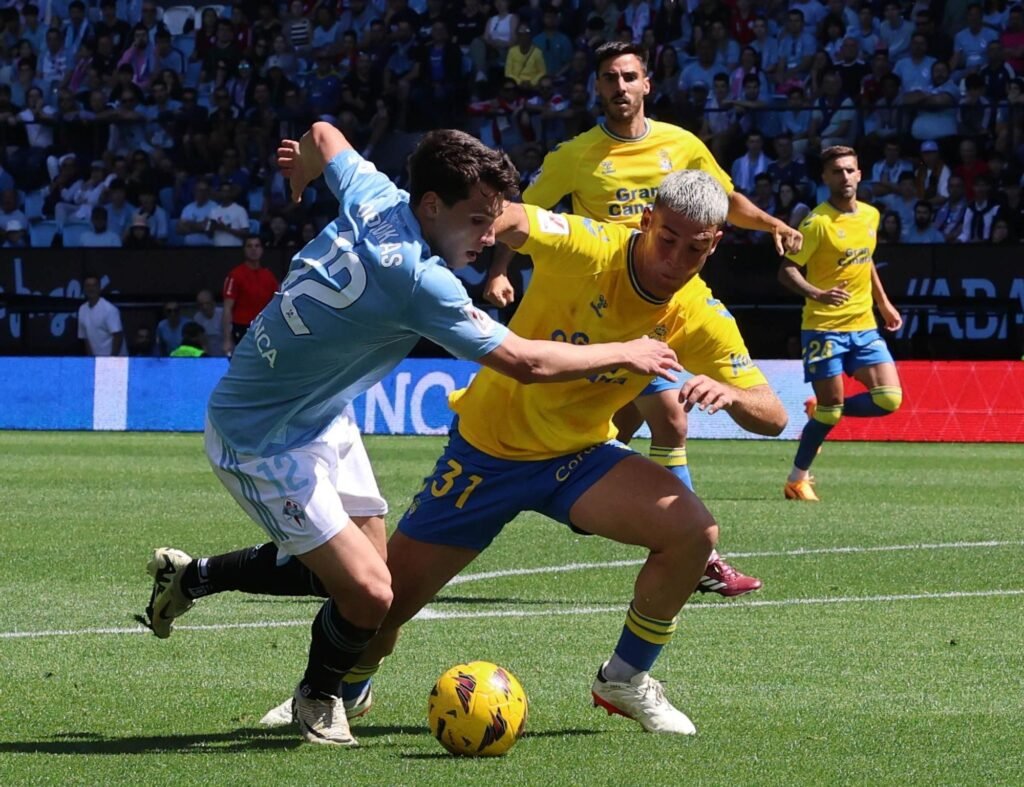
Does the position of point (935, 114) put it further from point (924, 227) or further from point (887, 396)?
point (887, 396)

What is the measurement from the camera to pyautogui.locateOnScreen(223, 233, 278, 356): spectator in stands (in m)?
20.7

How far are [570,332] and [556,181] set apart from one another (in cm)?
380

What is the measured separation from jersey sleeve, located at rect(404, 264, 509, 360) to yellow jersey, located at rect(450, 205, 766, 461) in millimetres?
740

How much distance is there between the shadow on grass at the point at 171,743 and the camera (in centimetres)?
519

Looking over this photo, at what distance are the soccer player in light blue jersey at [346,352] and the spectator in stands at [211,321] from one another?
55.7 feet

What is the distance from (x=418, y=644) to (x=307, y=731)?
5.60 feet

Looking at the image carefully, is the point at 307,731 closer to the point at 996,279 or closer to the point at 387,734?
the point at 387,734

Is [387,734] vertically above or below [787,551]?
above

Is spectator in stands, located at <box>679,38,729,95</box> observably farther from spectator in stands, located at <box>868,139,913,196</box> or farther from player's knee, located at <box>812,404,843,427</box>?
player's knee, located at <box>812,404,843,427</box>

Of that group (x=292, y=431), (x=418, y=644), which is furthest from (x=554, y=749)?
(x=418, y=644)

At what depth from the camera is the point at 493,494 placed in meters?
5.74

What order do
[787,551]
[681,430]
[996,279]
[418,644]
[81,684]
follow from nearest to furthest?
1. [81,684]
2. [418,644]
3. [681,430]
4. [787,551]
5. [996,279]

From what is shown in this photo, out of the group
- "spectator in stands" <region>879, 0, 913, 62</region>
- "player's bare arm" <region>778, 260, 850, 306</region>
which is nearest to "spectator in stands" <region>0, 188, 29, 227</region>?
"spectator in stands" <region>879, 0, 913, 62</region>

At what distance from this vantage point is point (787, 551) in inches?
399
